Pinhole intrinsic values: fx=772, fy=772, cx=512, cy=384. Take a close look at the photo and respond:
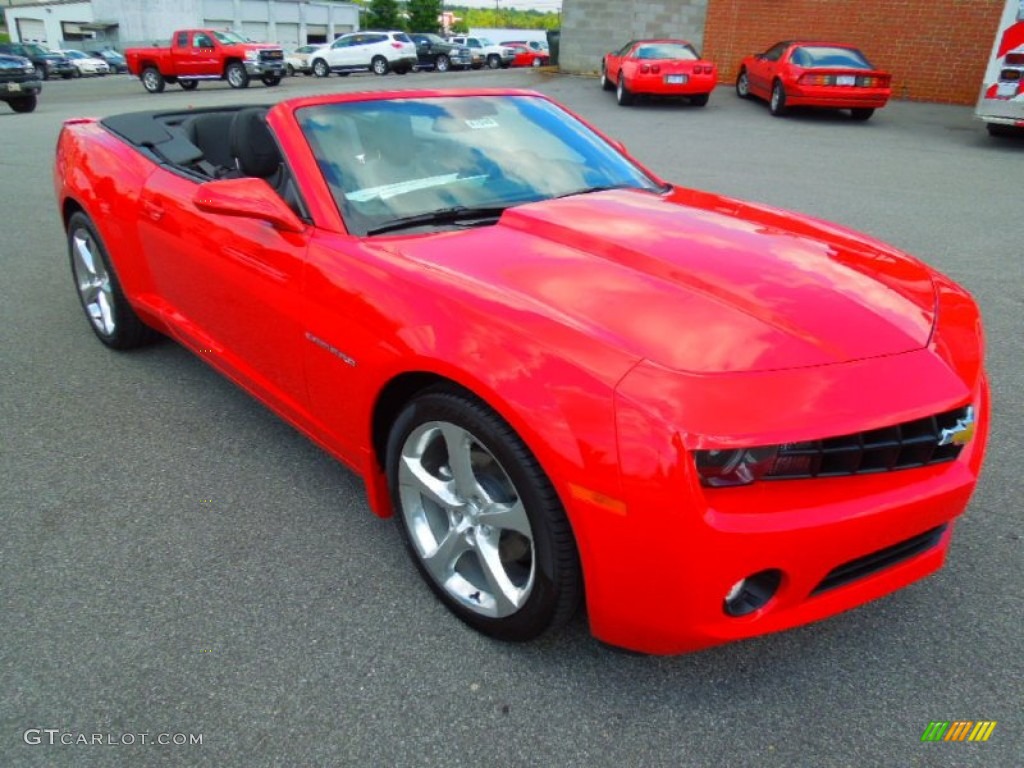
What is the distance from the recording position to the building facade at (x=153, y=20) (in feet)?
183

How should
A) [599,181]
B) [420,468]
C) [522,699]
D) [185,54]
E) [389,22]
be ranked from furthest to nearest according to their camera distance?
[389,22]
[185,54]
[599,181]
[420,468]
[522,699]

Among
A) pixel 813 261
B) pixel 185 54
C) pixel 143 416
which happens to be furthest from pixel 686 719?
pixel 185 54

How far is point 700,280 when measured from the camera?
2127mm

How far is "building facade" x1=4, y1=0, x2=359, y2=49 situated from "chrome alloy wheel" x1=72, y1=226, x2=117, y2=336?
193 feet

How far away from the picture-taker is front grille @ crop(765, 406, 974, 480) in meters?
1.70

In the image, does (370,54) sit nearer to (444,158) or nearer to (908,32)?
(908,32)

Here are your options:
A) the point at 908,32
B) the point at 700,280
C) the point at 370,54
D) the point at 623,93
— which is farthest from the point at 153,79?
the point at 700,280

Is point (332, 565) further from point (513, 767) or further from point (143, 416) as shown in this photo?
point (143, 416)

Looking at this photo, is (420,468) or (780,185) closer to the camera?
(420,468)

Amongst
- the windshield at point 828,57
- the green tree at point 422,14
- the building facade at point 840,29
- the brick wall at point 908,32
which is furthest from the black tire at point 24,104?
the green tree at point 422,14

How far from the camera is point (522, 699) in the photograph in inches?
79.1

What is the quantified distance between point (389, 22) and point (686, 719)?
67.0 metres

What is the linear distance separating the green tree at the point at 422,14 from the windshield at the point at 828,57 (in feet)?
171

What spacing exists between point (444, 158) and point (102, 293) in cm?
236
